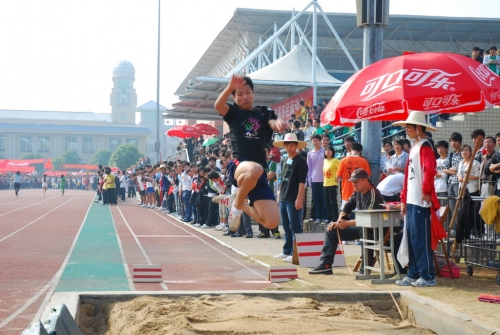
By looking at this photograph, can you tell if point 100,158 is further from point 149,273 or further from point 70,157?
point 149,273

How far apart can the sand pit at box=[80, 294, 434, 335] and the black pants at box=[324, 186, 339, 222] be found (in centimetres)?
687

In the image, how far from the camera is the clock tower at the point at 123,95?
180 metres

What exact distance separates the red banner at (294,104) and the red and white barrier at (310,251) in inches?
590

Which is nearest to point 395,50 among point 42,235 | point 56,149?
point 42,235

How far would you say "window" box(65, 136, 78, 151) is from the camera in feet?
449

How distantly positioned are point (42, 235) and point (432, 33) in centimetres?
3072

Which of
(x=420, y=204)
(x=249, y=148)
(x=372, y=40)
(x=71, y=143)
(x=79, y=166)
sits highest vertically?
(x=71, y=143)

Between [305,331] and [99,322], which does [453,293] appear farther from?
[99,322]

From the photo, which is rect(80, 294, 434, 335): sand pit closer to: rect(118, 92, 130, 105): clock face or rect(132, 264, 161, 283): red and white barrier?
rect(132, 264, 161, 283): red and white barrier

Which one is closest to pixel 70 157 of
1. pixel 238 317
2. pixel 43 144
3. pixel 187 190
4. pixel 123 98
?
pixel 43 144

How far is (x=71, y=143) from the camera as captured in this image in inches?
5404

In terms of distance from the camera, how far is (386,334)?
6.72 metres

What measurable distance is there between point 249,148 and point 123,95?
177m

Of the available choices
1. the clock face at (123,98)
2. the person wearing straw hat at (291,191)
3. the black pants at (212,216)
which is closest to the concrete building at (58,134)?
the clock face at (123,98)
